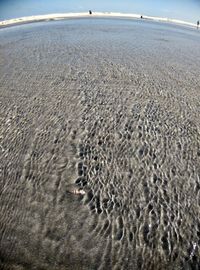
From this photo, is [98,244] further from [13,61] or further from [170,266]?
[13,61]

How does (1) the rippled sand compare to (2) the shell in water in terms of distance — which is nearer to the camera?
(1) the rippled sand

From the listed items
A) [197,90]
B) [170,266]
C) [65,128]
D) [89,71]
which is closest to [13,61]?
[89,71]

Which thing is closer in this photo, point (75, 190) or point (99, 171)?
point (75, 190)

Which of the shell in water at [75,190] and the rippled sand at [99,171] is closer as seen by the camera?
the rippled sand at [99,171]
